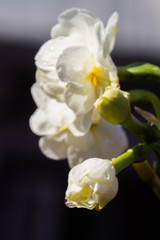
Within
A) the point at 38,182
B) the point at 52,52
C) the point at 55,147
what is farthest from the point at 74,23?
the point at 38,182

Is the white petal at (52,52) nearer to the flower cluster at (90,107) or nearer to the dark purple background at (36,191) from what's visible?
the flower cluster at (90,107)

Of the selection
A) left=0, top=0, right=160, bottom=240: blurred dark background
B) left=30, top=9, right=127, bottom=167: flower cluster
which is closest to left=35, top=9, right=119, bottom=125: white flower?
left=30, top=9, right=127, bottom=167: flower cluster

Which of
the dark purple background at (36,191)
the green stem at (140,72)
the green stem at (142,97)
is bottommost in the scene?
the dark purple background at (36,191)

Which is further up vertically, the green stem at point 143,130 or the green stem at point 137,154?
the green stem at point 143,130

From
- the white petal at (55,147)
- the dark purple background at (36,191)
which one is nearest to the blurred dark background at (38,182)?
the dark purple background at (36,191)

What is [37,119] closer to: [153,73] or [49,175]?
[153,73]
